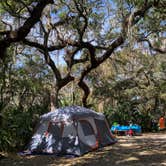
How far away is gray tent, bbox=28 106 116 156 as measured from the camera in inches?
435

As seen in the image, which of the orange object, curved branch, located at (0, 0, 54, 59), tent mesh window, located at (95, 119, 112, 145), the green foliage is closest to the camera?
curved branch, located at (0, 0, 54, 59)

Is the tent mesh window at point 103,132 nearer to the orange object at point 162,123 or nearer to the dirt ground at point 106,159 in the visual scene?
the dirt ground at point 106,159

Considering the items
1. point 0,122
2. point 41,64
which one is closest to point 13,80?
point 41,64

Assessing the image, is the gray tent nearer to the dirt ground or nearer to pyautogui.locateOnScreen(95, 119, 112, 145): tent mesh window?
pyautogui.locateOnScreen(95, 119, 112, 145): tent mesh window

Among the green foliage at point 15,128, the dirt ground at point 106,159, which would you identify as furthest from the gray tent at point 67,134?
the green foliage at point 15,128

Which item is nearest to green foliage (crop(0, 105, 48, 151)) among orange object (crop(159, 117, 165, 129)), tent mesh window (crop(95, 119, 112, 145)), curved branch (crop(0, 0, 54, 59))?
tent mesh window (crop(95, 119, 112, 145))

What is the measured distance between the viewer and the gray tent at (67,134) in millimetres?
11047

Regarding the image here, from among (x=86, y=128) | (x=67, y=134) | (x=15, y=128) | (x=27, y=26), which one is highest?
(x=27, y=26)

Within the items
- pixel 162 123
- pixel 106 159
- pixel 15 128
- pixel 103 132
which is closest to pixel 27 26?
pixel 106 159

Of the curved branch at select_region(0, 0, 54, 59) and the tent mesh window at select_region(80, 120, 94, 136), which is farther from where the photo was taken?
the tent mesh window at select_region(80, 120, 94, 136)

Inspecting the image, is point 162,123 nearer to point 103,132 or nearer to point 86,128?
point 103,132

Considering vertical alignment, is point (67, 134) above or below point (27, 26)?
below

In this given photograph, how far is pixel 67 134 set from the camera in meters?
11.3

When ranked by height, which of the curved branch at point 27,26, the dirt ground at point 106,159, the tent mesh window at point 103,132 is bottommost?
the dirt ground at point 106,159
